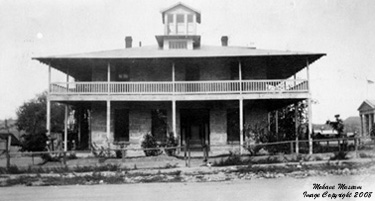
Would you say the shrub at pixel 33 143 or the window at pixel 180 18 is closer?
the shrub at pixel 33 143

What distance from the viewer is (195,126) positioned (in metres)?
23.4

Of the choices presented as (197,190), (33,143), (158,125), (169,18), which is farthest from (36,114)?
(197,190)

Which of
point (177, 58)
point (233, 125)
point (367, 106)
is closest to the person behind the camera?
point (177, 58)

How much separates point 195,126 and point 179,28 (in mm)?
6248

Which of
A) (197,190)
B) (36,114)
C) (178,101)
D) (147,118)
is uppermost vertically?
(36,114)

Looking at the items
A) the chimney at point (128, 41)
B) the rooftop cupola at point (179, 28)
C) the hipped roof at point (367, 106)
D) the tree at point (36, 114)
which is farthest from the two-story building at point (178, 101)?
the tree at point (36, 114)

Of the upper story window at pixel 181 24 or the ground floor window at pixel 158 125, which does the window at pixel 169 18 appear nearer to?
the upper story window at pixel 181 24

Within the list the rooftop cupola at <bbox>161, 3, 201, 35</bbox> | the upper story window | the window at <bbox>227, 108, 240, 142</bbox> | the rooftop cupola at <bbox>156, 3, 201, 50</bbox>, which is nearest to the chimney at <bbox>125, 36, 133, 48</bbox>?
the rooftop cupola at <bbox>156, 3, 201, 50</bbox>

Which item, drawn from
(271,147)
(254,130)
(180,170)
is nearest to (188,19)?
(254,130)

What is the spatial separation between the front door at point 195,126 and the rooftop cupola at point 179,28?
4.22m

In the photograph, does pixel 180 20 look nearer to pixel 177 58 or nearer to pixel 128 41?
pixel 177 58

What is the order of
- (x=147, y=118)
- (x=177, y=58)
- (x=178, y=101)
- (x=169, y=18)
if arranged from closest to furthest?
(x=177, y=58) → (x=178, y=101) → (x=147, y=118) → (x=169, y=18)

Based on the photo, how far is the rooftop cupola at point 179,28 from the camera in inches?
969

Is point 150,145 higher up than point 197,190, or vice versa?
point 150,145
